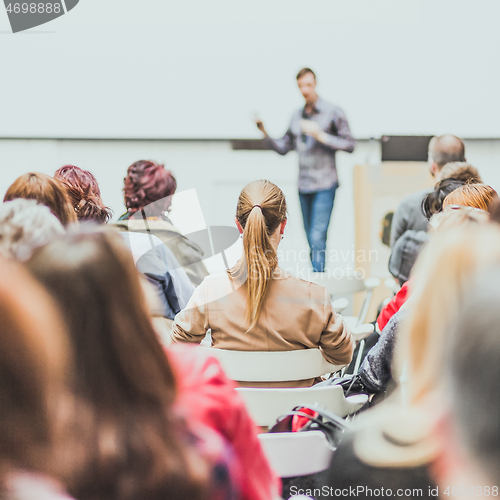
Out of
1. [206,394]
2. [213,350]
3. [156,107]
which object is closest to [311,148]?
[156,107]

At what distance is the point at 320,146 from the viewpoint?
4227 millimetres

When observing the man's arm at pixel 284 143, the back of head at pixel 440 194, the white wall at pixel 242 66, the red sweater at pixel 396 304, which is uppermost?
the white wall at pixel 242 66

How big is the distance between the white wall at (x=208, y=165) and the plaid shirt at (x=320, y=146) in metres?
0.32

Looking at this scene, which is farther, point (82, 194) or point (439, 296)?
point (82, 194)

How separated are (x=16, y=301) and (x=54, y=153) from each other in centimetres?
461

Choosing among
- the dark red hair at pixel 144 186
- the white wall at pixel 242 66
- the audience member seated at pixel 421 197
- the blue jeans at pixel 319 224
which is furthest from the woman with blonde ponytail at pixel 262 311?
the white wall at pixel 242 66

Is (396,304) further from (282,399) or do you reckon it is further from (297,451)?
(297,451)

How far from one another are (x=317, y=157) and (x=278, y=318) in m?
2.80

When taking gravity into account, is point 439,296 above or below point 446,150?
above

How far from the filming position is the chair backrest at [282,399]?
1346 millimetres

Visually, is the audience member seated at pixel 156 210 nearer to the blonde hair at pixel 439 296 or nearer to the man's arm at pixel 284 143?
the blonde hair at pixel 439 296

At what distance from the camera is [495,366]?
0.57 metres

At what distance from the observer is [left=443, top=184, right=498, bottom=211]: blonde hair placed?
2.00 m

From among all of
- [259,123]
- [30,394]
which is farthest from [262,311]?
[259,123]
